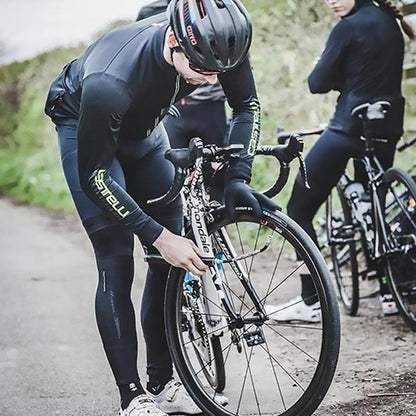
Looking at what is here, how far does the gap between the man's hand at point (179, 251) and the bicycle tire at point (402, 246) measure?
201cm

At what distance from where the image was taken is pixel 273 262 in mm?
7680

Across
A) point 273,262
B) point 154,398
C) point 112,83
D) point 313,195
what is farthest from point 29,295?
point 112,83

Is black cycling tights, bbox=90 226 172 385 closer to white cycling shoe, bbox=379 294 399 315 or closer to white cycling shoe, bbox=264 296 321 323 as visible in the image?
white cycling shoe, bbox=264 296 321 323

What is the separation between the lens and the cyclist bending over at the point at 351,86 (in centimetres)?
542

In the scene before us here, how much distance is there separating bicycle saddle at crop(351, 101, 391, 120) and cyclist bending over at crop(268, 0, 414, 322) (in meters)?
0.09

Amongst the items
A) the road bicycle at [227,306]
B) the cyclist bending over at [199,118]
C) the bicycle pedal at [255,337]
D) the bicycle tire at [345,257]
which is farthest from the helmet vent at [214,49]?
the cyclist bending over at [199,118]

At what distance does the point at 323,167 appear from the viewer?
5.56 m

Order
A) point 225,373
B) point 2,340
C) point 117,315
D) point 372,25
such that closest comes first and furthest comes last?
1. point 117,315
2. point 225,373
3. point 372,25
4. point 2,340

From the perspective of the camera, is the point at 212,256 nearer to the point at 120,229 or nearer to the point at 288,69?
the point at 120,229

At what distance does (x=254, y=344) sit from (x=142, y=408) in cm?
54

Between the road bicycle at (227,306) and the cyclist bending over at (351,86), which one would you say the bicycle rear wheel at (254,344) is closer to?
the road bicycle at (227,306)

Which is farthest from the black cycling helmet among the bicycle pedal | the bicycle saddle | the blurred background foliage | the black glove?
the blurred background foliage

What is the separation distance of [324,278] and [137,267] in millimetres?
4463

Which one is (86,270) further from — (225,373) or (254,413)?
(254,413)
